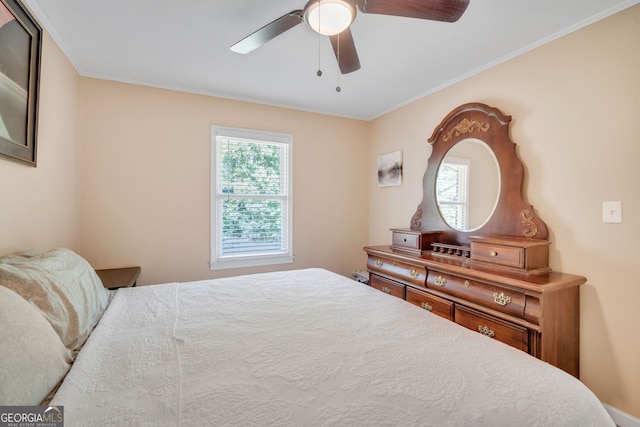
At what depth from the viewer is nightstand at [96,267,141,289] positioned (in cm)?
212

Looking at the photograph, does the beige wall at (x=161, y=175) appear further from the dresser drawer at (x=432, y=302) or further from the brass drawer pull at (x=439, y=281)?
the brass drawer pull at (x=439, y=281)

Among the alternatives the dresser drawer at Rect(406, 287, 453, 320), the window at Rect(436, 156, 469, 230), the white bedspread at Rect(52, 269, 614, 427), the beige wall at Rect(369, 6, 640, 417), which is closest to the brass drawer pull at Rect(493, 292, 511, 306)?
the dresser drawer at Rect(406, 287, 453, 320)

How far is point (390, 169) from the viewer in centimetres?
347

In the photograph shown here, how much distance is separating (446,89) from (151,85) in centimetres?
288


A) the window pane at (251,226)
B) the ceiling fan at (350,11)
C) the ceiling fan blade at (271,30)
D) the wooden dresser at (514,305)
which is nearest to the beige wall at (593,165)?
the wooden dresser at (514,305)

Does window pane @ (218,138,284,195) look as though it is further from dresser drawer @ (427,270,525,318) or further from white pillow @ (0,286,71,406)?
white pillow @ (0,286,71,406)

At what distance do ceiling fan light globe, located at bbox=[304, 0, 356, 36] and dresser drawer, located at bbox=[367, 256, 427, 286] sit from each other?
1.85m

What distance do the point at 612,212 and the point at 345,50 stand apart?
1.90m

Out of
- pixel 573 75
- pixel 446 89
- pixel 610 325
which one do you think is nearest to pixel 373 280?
pixel 610 325

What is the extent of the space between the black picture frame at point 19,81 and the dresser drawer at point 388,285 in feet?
9.08

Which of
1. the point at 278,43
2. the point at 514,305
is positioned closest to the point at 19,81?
the point at 278,43

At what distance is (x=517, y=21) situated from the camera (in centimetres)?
184

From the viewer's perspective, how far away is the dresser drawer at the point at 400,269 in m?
2.40

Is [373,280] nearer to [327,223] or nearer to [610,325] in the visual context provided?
[327,223]
